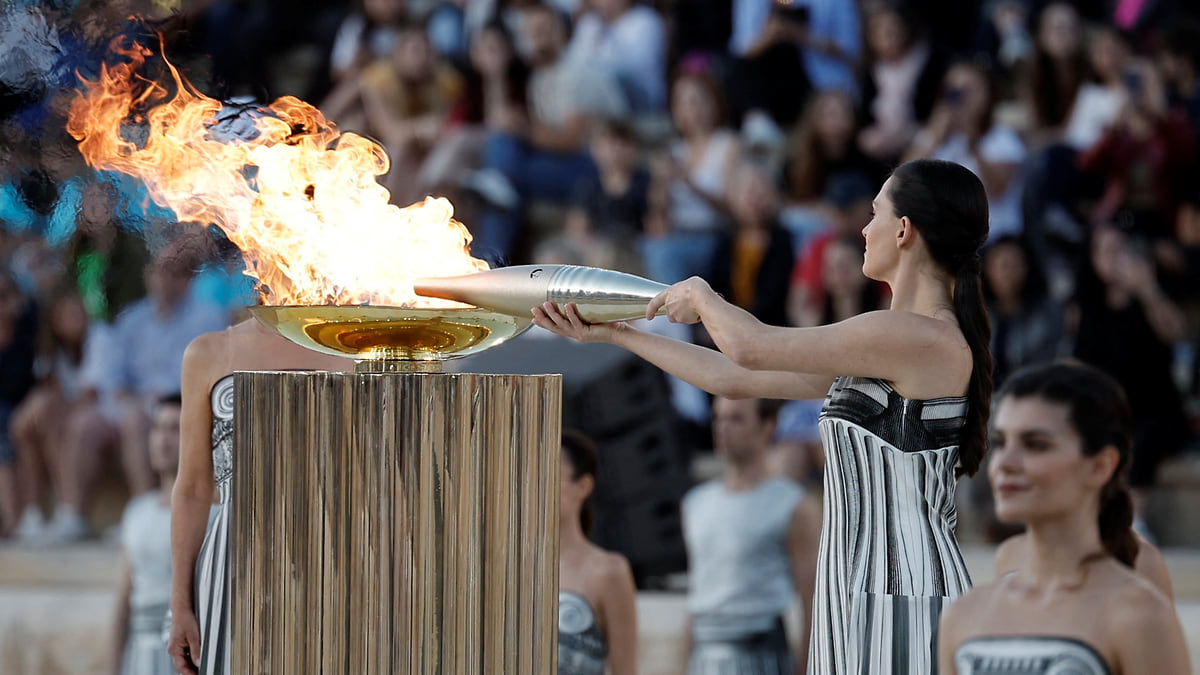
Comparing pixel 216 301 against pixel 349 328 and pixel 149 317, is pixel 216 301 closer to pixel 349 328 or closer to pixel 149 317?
pixel 149 317

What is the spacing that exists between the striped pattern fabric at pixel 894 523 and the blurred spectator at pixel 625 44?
4.86 m

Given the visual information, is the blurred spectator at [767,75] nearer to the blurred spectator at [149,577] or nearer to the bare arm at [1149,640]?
the blurred spectator at [149,577]

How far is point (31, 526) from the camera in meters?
6.77

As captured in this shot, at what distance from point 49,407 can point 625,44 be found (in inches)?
116

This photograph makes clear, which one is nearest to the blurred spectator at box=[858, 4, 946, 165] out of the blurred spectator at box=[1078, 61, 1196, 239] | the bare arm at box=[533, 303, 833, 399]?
the blurred spectator at box=[1078, 61, 1196, 239]

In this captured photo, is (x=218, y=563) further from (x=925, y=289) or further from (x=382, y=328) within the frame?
(x=925, y=289)

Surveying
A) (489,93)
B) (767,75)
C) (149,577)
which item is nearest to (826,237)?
(767,75)

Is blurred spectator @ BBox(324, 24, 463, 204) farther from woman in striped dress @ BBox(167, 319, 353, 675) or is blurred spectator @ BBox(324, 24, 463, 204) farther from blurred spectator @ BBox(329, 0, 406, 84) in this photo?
woman in striped dress @ BBox(167, 319, 353, 675)

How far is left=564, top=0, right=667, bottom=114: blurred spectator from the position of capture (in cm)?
723

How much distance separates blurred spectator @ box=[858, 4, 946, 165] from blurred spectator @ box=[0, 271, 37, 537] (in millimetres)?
3593

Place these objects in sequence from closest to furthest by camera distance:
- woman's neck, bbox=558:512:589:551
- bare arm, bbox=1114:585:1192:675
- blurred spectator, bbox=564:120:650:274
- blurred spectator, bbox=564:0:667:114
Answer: bare arm, bbox=1114:585:1192:675 → woman's neck, bbox=558:512:589:551 → blurred spectator, bbox=564:120:650:274 → blurred spectator, bbox=564:0:667:114

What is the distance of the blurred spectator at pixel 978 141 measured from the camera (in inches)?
249

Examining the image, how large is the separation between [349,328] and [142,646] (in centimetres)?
294

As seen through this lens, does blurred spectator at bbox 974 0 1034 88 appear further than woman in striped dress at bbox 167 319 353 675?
Yes
